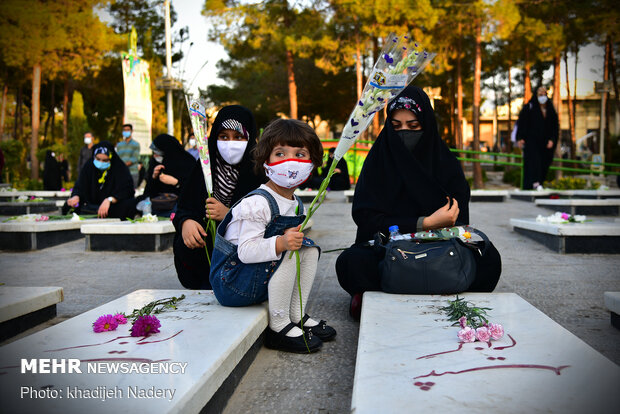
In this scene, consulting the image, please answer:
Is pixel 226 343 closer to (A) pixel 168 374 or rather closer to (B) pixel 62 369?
(A) pixel 168 374

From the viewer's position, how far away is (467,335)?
2018 mm

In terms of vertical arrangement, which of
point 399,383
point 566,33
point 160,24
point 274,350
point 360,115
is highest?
point 160,24

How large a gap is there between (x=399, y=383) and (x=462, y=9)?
17931 mm

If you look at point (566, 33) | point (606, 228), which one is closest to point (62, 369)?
point (606, 228)

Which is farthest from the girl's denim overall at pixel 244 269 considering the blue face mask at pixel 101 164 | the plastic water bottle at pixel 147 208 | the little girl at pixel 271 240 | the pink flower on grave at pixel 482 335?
the blue face mask at pixel 101 164

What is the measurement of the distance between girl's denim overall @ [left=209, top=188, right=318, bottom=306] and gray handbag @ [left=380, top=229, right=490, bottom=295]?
55 cm

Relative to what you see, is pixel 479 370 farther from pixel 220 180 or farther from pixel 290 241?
pixel 220 180

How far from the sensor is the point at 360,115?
7.60 ft

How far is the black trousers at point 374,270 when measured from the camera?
9.60 ft

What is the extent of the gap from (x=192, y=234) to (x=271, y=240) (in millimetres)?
831

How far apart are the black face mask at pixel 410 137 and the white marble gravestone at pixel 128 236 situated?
3240 mm

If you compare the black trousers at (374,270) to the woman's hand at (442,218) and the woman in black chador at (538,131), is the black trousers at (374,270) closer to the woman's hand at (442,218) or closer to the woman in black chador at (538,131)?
the woman's hand at (442,218)

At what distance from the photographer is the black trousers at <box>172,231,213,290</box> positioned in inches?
126

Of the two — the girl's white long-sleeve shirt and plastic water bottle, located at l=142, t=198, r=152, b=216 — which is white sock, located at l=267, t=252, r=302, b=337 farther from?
plastic water bottle, located at l=142, t=198, r=152, b=216
